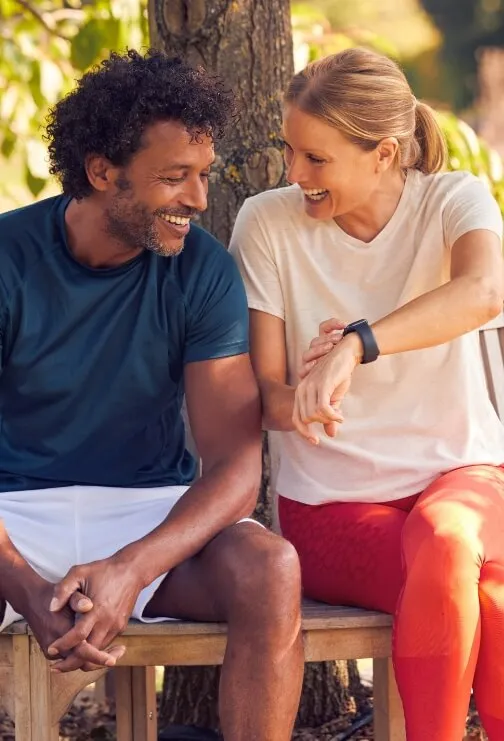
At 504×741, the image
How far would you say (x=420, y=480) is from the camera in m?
2.98

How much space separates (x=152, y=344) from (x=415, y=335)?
58 centimetres

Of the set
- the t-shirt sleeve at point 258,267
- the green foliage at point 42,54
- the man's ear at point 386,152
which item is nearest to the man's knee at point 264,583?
the t-shirt sleeve at point 258,267

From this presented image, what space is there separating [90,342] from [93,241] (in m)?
0.22

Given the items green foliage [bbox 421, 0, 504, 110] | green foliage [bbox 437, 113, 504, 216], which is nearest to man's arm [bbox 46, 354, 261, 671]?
green foliage [bbox 437, 113, 504, 216]

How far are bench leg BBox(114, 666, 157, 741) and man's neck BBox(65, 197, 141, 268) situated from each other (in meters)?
1.02

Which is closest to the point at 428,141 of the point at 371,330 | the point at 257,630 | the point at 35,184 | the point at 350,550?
the point at 371,330

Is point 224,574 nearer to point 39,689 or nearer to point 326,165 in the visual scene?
point 39,689

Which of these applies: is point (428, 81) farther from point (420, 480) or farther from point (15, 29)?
point (420, 480)

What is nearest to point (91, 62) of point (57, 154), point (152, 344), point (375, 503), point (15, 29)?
point (15, 29)

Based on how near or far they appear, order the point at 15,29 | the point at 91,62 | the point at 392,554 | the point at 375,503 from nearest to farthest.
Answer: the point at 392,554 < the point at 375,503 < the point at 91,62 < the point at 15,29

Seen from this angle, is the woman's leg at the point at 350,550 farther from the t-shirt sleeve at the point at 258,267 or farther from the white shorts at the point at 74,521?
the t-shirt sleeve at the point at 258,267

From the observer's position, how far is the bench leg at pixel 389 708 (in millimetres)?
2793

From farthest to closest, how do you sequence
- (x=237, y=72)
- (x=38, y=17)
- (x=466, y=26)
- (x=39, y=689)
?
(x=466, y=26) → (x=38, y=17) → (x=237, y=72) → (x=39, y=689)

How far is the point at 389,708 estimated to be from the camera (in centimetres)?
279
